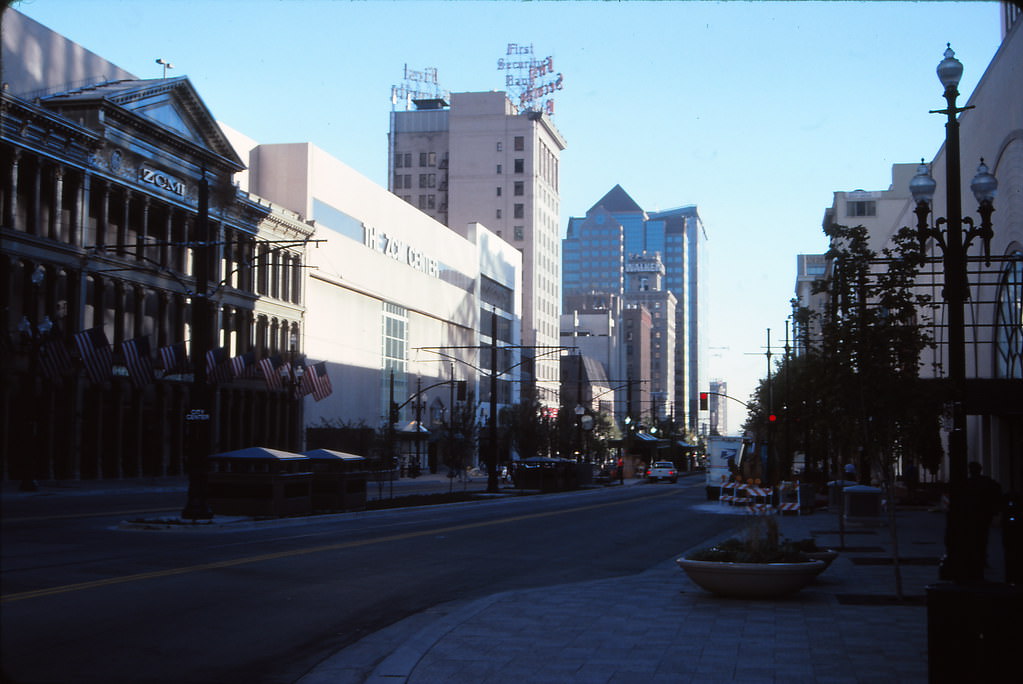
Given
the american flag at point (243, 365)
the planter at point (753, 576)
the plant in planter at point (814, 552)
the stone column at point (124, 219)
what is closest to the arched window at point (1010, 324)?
the plant in planter at point (814, 552)

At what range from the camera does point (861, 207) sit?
109500 millimetres

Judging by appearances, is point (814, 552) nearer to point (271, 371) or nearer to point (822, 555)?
point (822, 555)

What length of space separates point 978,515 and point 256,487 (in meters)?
21.3

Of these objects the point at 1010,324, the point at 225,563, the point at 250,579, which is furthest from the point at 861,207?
the point at 250,579

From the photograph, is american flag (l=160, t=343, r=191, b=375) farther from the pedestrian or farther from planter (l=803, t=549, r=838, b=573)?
the pedestrian

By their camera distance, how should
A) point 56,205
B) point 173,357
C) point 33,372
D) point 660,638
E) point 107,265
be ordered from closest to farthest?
point 660,638 < point 33,372 < point 56,205 < point 173,357 < point 107,265

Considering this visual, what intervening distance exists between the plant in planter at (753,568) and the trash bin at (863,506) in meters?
19.7

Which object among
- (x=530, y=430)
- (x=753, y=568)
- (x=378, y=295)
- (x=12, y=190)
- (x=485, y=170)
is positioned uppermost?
(x=485, y=170)

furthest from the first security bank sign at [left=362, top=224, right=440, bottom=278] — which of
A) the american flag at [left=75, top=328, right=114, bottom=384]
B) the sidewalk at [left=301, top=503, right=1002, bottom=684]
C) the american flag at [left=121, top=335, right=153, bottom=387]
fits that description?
the sidewalk at [left=301, top=503, right=1002, bottom=684]

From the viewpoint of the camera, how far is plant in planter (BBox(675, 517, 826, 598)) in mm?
14016

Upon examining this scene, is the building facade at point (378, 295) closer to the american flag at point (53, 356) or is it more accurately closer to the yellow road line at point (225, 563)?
the american flag at point (53, 356)

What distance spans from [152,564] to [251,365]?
4298 centimetres

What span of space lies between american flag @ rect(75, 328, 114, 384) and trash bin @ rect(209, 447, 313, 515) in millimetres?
17138

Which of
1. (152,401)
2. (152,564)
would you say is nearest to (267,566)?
(152,564)
